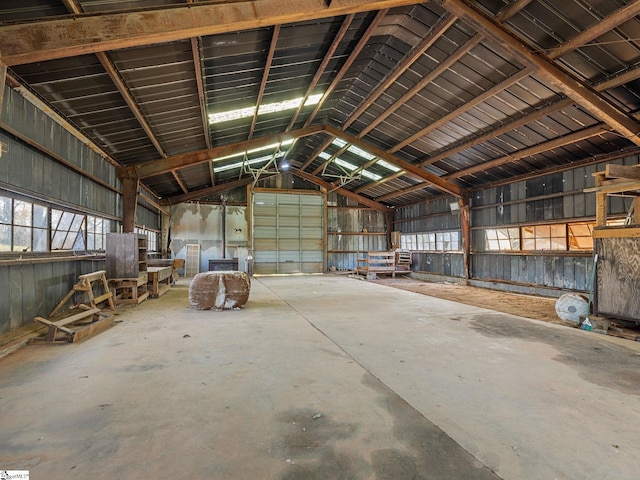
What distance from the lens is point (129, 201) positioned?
29.6 feet

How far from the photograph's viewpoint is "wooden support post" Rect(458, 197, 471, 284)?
12.3 m

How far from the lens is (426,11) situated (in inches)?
221

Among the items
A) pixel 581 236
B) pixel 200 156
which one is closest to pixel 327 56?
pixel 200 156

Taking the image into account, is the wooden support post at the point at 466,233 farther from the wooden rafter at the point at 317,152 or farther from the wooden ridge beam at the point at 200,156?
the wooden ridge beam at the point at 200,156

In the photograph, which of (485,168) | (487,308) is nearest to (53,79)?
(487,308)

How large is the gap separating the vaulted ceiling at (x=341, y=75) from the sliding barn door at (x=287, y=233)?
5.98 meters

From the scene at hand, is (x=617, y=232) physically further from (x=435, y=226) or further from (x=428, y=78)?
(x=435, y=226)

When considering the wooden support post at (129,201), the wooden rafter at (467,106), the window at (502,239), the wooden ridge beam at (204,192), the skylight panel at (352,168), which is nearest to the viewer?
the wooden rafter at (467,106)

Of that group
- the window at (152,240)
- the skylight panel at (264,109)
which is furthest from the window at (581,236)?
the window at (152,240)

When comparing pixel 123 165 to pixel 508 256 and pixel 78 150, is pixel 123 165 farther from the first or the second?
pixel 508 256

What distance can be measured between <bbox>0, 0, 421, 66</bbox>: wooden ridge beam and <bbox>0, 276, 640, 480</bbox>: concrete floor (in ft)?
11.3

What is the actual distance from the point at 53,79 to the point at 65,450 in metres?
5.31

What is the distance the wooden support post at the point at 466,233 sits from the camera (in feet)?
40.2

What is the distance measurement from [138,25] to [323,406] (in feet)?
14.7
